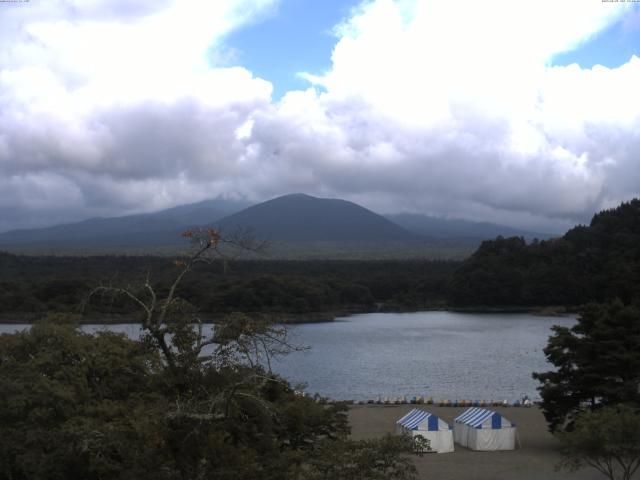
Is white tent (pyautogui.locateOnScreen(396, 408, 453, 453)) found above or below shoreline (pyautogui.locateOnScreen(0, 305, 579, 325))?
above

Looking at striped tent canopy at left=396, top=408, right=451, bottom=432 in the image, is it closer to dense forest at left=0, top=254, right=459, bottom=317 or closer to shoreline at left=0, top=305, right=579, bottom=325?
dense forest at left=0, top=254, right=459, bottom=317

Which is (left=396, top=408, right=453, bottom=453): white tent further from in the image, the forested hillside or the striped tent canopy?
the forested hillside

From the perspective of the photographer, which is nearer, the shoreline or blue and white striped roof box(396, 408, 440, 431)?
blue and white striped roof box(396, 408, 440, 431)

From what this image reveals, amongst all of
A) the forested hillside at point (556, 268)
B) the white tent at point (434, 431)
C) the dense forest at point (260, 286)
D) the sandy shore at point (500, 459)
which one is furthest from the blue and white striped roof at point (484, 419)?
the forested hillside at point (556, 268)

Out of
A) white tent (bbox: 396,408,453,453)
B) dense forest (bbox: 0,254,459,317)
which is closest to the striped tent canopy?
white tent (bbox: 396,408,453,453)

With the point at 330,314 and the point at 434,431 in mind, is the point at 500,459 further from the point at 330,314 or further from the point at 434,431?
the point at 330,314

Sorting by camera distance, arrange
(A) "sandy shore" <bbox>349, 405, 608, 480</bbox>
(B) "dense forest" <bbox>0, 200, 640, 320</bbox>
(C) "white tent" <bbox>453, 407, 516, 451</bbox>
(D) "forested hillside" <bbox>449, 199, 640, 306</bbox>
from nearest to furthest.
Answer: (A) "sandy shore" <bbox>349, 405, 608, 480</bbox>
(C) "white tent" <bbox>453, 407, 516, 451</bbox>
(B) "dense forest" <bbox>0, 200, 640, 320</bbox>
(D) "forested hillside" <bbox>449, 199, 640, 306</bbox>

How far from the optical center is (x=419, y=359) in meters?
37.5

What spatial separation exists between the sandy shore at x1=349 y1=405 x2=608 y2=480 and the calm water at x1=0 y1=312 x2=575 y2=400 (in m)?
4.77

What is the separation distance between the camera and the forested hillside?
69.5 m

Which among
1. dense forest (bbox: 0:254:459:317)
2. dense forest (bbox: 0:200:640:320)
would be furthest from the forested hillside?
dense forest (bbox: 0:254:459:317)

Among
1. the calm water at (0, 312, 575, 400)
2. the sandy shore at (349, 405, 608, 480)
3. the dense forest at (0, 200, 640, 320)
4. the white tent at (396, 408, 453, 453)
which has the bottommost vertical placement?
the calm water at (0, 312, 575, 400)

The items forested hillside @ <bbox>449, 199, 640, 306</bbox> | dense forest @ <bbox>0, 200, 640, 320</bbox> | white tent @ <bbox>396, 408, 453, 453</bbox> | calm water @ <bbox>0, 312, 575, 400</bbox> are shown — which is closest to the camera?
white tent @ <bbox>396, 408, 453, 453</bbox>

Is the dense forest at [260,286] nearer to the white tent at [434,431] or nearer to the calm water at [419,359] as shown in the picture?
the calm water at [419,359]
